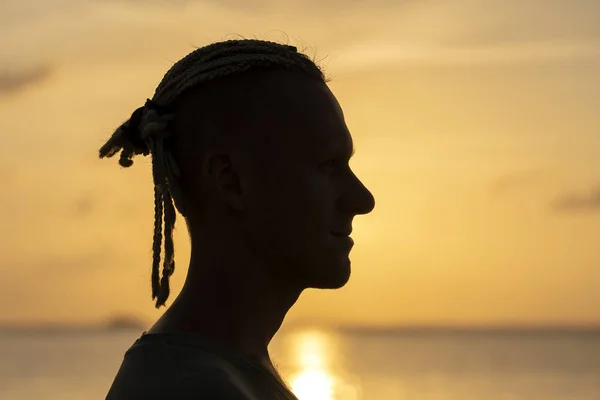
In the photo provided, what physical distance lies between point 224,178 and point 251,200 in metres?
0.11

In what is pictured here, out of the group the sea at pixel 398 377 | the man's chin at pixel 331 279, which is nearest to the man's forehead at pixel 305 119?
the man's chin at pixel 331 279

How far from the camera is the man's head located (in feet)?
13.4

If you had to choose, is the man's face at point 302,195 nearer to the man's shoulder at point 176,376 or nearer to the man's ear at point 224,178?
the man's ear at point 224,178

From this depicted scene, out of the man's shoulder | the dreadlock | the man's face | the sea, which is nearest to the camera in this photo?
the man's shoulder

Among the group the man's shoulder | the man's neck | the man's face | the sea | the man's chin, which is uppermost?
the sea

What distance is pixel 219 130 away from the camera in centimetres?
416


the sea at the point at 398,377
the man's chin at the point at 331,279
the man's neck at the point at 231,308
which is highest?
the sea at the point at 398,377

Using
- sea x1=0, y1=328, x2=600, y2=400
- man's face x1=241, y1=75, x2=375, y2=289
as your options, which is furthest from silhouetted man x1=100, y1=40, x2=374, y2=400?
sea x1=0, y1=328, x2=600, y2=400

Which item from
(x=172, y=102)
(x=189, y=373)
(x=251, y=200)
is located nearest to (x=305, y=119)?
(x=251, y=200)

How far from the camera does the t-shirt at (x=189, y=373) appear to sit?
377cm

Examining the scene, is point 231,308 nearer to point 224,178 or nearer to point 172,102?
point 224,178

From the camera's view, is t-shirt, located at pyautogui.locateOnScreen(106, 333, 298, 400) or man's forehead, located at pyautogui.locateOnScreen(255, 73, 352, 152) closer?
t-shirt, located at pyautogui.locateOnScreen(106, 333, 298, 400)

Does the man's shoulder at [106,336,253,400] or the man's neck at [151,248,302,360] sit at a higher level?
the man's neck at [151,248,302,360]

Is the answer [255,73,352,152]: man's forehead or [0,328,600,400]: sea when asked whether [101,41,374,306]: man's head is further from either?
[0,328,600,400]: sea
